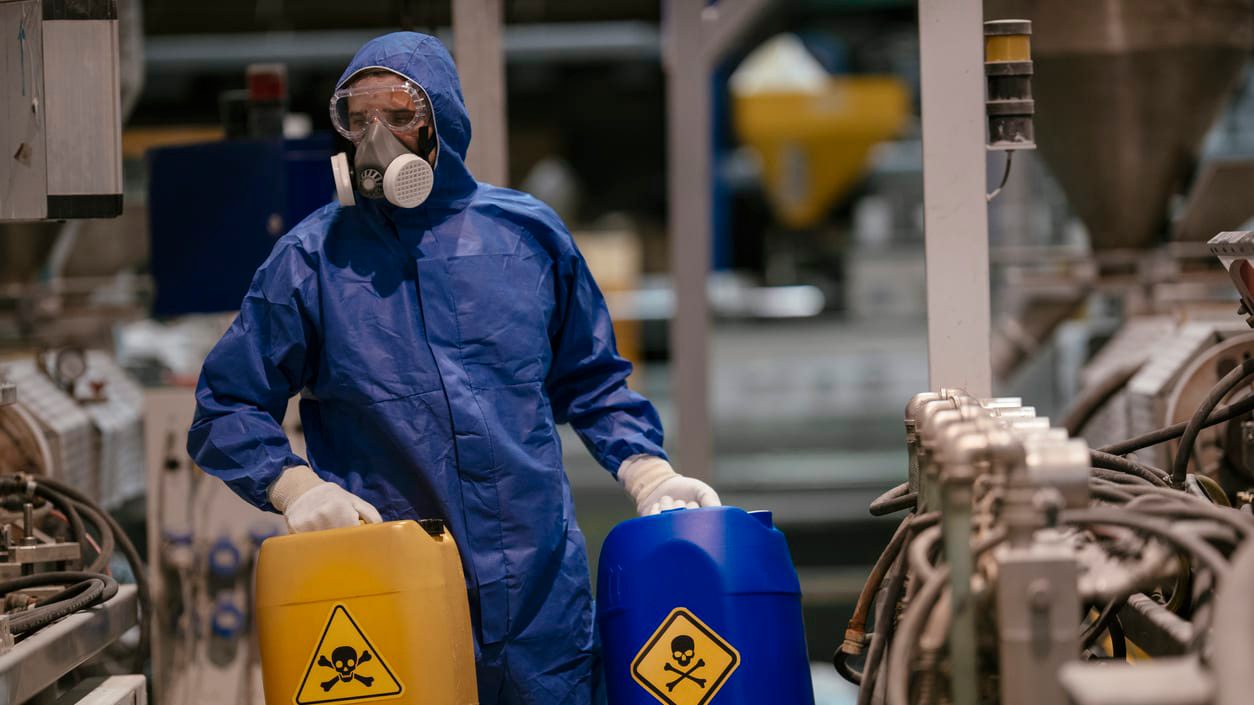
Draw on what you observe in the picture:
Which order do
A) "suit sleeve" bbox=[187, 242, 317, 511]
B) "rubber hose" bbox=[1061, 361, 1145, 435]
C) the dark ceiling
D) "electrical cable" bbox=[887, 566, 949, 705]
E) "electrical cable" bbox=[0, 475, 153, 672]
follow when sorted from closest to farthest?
1. "electrical cable" bbox=[887, 566, 949, 705]
2. "suit sleeve" bbox=[187, 242, 317, 511]
3. "electrical cable" bbox=[0, 475, 153, 672]
4. "rubber hose" bbox=[1061, 361, 1145, 435]
5. the dark ceiling

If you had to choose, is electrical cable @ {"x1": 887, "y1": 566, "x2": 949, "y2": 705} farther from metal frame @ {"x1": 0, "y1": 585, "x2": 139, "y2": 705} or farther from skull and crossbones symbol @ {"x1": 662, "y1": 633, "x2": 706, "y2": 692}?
metal frame @ {"x1": 0, "y1": 585, "x2": 139, "y2": 705}

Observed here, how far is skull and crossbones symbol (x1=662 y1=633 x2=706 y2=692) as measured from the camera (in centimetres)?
190

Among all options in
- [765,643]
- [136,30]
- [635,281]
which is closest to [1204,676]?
[765,643]

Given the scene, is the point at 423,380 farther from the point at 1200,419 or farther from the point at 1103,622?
the point at 1200,419

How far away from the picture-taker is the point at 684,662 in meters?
1.91

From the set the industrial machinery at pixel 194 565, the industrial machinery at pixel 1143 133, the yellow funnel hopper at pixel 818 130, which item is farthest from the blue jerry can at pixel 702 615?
the yellow funnel hopper at pixel 818 130

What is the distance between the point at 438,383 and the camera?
6.71ft

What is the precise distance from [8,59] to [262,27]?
820 centimetres

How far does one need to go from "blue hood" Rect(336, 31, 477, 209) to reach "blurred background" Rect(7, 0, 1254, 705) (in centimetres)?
68

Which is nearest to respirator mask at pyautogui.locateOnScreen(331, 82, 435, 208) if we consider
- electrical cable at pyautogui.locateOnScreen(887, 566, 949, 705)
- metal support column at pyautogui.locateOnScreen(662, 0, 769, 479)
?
electrical cable at pyautogui.locateOnScreen(887, 566, 949, 705)

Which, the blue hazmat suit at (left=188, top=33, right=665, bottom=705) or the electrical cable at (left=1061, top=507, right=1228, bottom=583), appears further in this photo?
the blue hazmat suit at (left=188, top=33, right=665, bottom=705)

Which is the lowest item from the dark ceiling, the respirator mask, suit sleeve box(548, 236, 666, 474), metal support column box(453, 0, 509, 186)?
suit sleeve box(548, 236, 666, 474)

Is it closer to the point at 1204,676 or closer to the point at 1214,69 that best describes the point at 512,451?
the point at 1204,676

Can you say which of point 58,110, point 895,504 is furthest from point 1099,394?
point 58,110
